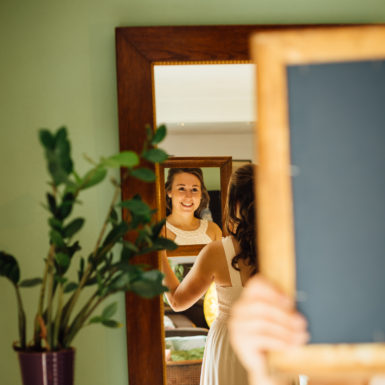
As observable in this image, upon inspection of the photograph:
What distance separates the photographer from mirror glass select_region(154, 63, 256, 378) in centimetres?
140

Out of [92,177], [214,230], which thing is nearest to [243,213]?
[214,230]

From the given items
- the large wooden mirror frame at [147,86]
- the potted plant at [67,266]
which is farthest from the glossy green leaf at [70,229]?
the large wooden mirror frame at [147,86]

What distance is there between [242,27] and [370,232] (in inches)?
36.3

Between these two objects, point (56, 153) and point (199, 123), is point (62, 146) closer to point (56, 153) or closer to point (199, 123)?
point (56, 153)

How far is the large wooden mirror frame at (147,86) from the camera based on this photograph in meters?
1.37

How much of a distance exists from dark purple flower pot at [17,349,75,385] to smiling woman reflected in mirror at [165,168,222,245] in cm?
49

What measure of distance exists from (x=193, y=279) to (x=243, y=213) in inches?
11.1

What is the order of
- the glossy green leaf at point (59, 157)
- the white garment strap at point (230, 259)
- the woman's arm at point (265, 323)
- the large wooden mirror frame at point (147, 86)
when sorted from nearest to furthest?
the woman's arm at point (265, 323) → the glossy green leaf at point (59, 157) → the large wooden mirror frame at point (147, 86) → the white garment strap at point (230, 259)

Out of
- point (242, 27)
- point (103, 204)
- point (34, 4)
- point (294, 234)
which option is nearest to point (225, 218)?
point (103, 204)

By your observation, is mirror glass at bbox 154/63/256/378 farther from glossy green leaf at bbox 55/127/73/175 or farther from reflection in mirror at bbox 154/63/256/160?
glossy green leaf at bbox 55/127/73/175

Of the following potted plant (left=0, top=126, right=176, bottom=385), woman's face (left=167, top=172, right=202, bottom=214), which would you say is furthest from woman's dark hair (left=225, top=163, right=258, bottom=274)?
potted plant (left=0, top=126, right=176, bottom=385)

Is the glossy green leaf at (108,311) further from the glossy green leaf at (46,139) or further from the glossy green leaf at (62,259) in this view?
the glossy green leaf at (46,139)

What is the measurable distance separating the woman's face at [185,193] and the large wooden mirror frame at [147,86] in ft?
0.22

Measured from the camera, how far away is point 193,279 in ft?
4.63
